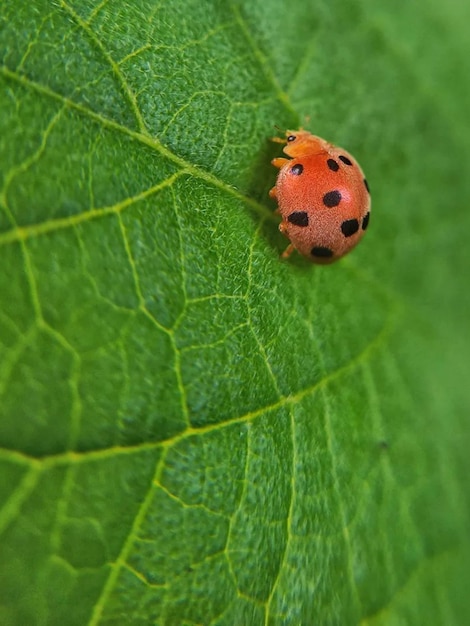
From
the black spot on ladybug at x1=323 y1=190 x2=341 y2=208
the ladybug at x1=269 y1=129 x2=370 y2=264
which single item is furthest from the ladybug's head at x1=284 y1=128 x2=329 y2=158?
the black spot on ladybug at x1=323 y1=190 x2=341 y2=208

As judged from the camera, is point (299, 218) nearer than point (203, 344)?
No

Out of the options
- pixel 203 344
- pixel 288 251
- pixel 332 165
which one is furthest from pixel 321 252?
pixel 203 344

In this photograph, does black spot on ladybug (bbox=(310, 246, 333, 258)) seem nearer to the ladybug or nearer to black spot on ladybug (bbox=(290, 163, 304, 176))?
the ladybug

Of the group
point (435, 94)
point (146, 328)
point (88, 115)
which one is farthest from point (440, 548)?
point (88, 115)

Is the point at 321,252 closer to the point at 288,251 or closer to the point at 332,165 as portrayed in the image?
the point at 288,251

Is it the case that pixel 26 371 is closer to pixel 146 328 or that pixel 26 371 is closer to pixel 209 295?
pixel 146 328

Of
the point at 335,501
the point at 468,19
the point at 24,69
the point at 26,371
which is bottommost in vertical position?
the point at 26,371

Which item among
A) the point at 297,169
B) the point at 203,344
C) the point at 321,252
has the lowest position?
the point at 203,344
